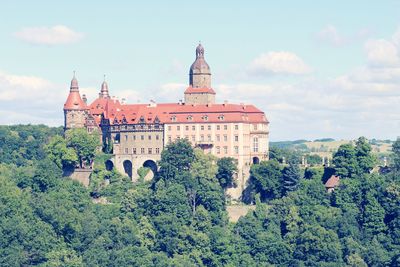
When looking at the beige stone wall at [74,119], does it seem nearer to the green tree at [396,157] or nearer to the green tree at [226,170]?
the green tree at [226,170]

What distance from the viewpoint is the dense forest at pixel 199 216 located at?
326 feet

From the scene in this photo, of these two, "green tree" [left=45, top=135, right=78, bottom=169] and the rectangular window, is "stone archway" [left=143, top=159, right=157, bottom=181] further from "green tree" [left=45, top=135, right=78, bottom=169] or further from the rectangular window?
the rectangular window

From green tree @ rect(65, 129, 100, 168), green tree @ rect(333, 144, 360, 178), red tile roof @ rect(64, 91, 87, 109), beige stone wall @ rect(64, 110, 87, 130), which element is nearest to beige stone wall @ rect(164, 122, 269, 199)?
green tree @ rect(65, 129, 100, 168)

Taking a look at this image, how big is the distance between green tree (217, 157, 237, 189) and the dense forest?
110mm

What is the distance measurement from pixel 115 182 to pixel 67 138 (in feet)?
20.4

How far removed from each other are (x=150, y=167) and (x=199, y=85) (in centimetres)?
919

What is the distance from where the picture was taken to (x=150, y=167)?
109500 mm

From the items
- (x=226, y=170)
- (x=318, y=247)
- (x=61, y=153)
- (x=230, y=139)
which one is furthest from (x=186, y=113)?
(x=318, y=247)

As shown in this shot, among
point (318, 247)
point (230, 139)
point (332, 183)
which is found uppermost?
point (230, 139)

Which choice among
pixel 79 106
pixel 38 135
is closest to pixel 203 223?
pixel 79 106

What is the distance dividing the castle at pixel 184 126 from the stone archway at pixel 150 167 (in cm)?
9

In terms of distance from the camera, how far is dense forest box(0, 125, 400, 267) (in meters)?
99.2

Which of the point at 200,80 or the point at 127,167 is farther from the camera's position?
the point at 200,80

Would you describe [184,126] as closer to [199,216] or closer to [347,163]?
[199,216]
